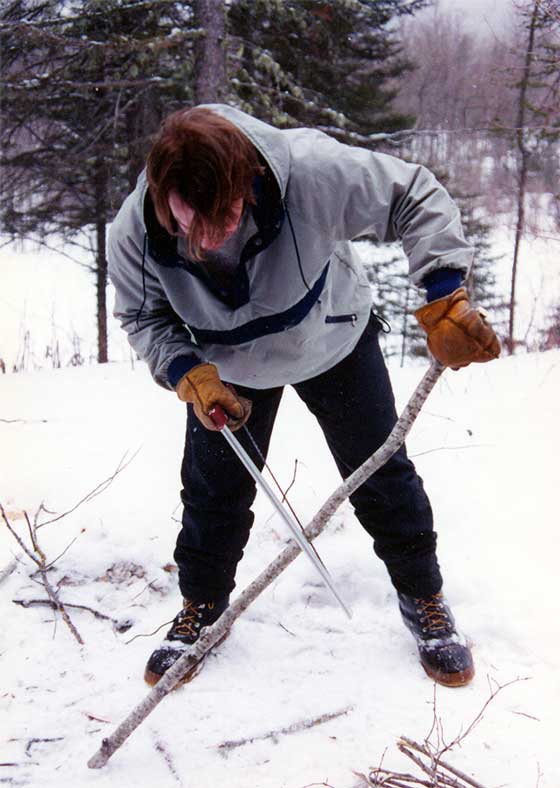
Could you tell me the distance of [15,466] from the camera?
311 centimetres

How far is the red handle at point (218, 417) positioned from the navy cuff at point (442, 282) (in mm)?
596

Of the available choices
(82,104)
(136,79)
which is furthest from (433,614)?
(82,104)

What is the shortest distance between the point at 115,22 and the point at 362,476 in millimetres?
9300


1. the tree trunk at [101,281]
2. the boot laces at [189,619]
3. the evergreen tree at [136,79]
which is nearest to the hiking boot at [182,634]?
the boot laces at [189,619]

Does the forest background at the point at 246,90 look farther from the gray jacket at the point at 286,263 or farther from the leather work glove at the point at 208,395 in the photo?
the leather work glove at the point at 208,395

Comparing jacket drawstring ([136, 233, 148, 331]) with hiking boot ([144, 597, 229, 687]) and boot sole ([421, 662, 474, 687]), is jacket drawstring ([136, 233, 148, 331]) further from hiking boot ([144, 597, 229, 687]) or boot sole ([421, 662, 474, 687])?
boot sole ([421, 662, 474, 687])

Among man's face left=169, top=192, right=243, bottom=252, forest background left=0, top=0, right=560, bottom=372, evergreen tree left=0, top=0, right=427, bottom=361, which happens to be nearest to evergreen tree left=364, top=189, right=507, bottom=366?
forest background left=0, top=0, right=560, bottom=372

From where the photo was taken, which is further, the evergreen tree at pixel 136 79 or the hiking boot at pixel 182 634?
the evergreen tree at pixel 136 79

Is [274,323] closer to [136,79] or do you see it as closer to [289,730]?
[289,730]

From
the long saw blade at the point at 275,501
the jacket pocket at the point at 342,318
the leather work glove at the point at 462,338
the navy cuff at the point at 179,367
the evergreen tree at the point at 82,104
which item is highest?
the evergreen tree at the point at 82,104

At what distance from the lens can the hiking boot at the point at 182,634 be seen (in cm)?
189

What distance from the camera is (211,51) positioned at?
23.6 feet

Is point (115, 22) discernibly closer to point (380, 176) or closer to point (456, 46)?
point (456, 46)

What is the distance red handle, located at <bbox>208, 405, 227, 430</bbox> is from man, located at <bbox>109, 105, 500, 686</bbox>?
2cm
